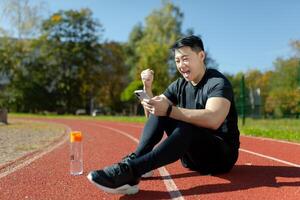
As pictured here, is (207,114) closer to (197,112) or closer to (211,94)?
(197,112)

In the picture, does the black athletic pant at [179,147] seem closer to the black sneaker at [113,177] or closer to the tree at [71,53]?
the black sneaker at [113,177]

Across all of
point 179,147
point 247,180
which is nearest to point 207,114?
point 179,147

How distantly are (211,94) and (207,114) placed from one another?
27 cm

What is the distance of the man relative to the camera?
11.9 ft

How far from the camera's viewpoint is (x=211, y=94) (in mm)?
3963

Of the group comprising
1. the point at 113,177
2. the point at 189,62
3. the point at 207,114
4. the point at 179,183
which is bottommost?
the point at 179,183

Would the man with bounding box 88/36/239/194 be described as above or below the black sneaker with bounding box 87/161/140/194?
above

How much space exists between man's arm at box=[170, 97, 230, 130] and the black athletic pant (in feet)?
0.20

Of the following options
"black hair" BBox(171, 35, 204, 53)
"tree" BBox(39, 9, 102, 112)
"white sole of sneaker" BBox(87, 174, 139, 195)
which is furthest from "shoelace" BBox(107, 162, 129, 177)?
"tree" BBox(39, 9, 102, 112)

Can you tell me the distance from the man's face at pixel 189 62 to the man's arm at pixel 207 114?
0.42 meters

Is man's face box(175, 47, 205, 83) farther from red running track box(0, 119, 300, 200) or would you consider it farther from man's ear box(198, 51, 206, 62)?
red running track box(0, 119, 300, 200)

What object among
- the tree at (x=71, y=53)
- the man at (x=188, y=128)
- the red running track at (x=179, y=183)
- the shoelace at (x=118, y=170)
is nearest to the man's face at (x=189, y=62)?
the man at (x=188, y=128)

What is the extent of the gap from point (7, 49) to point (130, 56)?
16675 mm

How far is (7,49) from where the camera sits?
47250mm
